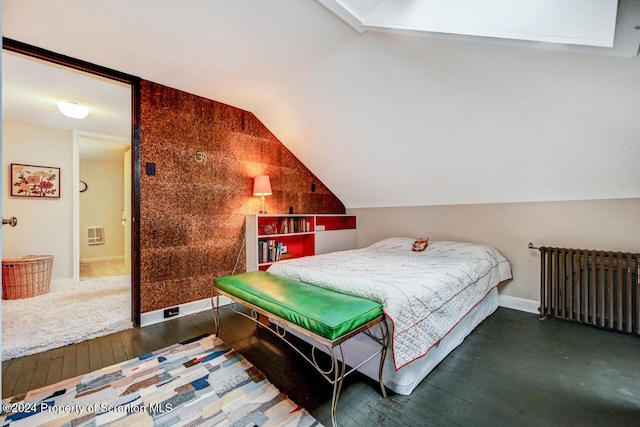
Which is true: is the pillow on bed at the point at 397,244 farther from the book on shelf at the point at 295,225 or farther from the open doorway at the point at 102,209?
the open doorway at the point at 102,209

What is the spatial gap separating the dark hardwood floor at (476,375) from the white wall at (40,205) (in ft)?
8.28

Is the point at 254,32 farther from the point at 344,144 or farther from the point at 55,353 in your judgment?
the point at 55,353

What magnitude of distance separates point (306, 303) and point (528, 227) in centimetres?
259

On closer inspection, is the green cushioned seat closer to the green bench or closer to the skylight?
the green bench

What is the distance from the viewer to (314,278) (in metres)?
2.04

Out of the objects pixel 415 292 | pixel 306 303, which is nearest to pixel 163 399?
pixel 306 303

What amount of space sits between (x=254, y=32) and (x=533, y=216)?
312 centimetres

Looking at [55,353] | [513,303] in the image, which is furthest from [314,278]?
[513,303]

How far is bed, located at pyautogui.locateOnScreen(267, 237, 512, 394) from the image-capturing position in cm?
155

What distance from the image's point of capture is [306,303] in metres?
1.58

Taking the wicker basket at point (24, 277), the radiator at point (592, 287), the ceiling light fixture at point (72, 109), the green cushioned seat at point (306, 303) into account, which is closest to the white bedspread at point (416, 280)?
the green cushioned seat at point (306, 303)

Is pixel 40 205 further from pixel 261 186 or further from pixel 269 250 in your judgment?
pixel 269 250

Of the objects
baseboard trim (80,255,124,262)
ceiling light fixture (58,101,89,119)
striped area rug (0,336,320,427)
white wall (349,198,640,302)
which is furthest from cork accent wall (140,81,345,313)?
baseboard trim (80,255,124,262)

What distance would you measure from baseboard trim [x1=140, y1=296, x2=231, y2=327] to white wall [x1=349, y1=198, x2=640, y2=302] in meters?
2.68
